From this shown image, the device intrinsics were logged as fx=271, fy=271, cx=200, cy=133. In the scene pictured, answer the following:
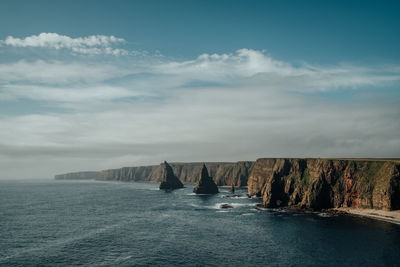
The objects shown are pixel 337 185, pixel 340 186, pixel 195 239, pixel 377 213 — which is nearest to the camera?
pixel 195 239

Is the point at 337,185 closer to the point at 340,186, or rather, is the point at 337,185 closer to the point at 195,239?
the point at 340,186

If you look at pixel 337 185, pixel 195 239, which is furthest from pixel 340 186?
pixel 195 239

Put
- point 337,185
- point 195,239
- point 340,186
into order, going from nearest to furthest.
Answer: point 195,239, point 340,186, point 337,185

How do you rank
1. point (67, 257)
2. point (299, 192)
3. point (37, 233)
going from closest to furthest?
point (67, 257) → point (37, 233) → point (299, 192)

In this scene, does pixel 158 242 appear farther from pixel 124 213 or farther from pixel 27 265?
pixel 124 213

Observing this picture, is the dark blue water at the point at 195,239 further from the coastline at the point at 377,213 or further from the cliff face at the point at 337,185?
the cliff face at the point at 337,185

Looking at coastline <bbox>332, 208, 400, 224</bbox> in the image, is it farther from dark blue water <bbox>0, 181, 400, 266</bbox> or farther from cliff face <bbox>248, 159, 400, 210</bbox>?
dark blue water <bbox>0, 181, 400, 266</bbox>

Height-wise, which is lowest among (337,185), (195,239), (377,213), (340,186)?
(195,239)

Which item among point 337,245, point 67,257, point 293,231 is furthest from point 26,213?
point 337,245
